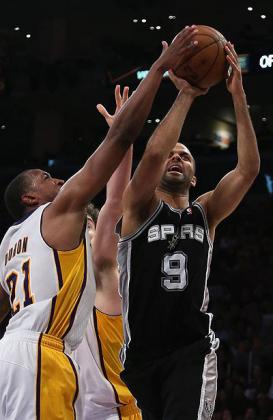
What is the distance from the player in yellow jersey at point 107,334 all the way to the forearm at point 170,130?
621 millimetres

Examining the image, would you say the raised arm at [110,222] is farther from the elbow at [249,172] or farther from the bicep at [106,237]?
the elbow at [249,172]

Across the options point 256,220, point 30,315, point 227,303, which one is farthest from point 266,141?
point 30,315

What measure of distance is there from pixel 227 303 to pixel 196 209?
32.7 ft

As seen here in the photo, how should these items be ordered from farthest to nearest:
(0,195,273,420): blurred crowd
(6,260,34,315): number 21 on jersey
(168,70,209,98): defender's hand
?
(0,195,273,420): blurred crowd, (168,70,209,98): defender's hand, (6,260,34,315): number 21 on jersey

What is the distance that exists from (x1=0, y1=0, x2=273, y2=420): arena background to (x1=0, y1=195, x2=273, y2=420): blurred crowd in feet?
0.09

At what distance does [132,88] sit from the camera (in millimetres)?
14820

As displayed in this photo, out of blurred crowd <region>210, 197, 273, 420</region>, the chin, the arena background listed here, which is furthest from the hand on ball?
the arena background

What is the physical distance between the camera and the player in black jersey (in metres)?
4.54

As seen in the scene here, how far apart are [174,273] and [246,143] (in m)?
0.90

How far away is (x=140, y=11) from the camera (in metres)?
18.4

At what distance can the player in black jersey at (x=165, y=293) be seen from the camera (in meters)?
4.54

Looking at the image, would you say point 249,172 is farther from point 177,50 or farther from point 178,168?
point 177,50

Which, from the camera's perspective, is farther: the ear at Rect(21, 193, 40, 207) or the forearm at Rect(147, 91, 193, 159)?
the ear at Rect(21, 193, 40, 207)

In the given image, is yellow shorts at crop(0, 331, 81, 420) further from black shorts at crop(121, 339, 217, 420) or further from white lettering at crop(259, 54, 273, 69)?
white lettering at crop(259, 54, 273, 69)
